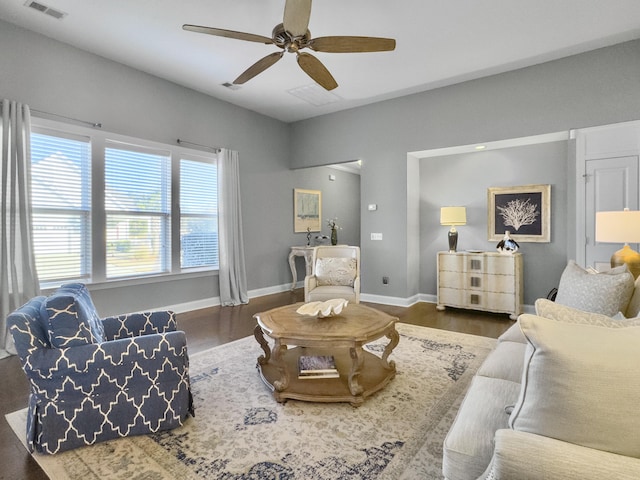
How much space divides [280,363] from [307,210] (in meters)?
4.97

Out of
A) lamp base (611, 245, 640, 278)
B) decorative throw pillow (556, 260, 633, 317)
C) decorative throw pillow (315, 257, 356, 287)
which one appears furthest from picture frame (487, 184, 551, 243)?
decorative throw pillow (556, 260, 633, 317)

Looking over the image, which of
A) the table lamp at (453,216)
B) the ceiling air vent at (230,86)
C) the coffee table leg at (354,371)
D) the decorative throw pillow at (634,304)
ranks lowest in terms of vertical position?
the coffee table leg at (354,371)

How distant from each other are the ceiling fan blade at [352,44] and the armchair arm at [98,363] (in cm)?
237

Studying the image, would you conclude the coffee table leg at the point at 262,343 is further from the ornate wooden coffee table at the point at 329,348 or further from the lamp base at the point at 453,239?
the lamp base at the point at 453,239

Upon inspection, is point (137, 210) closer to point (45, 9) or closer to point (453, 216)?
point (45, 9)

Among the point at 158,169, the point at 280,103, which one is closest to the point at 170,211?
the point at 158,169

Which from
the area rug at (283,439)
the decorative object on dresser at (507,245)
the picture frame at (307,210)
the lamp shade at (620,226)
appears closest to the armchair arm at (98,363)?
the area rug at (283,439)

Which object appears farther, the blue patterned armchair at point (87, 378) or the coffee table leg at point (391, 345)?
the coffee table leg at point (391, 345)

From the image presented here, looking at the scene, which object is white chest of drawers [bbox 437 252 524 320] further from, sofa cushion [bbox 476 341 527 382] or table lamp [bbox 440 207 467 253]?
sofa cushion [bbox 476 341 527 382]

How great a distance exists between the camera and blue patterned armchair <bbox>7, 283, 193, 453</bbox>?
1.77 m

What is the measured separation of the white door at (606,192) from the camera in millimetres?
3635

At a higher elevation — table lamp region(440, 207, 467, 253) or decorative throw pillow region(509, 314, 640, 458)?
table lamp region(440, 207, 467, 253)

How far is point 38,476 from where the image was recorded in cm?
164

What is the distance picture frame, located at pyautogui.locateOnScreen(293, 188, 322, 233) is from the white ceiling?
256cm
